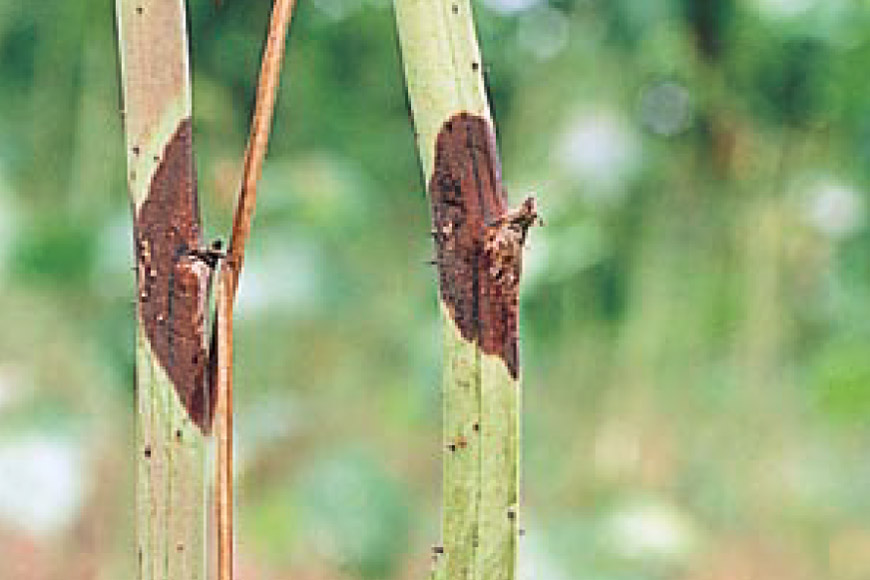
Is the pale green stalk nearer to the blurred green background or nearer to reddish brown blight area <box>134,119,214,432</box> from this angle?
reddish brown blight area <box>134,119,214,432</box>

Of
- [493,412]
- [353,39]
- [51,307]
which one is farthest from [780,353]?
[493,412]

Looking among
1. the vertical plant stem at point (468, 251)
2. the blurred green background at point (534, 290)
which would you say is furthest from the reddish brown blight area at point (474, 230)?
the blurred green background at point (534, 290)

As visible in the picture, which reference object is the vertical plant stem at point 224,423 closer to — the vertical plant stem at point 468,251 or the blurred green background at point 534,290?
the vertical plant stem at point 468,251

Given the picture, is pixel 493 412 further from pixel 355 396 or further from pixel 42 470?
pixel 355 396

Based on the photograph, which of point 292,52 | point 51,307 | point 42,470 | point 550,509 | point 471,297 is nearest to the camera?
point 471,297

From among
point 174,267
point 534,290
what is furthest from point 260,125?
point 534,290

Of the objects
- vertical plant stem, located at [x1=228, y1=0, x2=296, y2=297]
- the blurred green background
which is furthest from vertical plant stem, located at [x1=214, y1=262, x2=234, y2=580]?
the blurred green background
